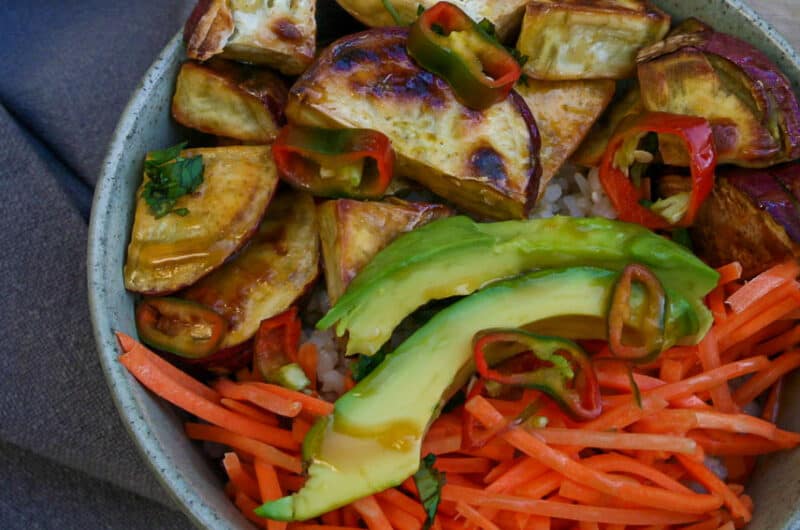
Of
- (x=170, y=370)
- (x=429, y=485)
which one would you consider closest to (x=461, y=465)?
(x=429, y=485)

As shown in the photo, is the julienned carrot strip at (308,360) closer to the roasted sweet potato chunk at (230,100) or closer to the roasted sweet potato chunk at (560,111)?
the roasted sweet potato chunk at (230,100)

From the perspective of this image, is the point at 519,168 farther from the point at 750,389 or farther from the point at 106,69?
the point at 106,69

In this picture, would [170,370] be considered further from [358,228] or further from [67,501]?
[67,501]

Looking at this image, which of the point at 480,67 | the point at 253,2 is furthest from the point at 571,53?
the point at 253,2

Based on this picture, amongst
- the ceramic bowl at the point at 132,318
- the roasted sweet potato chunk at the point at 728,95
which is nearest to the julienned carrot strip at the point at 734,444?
the ceramic bowl at the point at 132,318

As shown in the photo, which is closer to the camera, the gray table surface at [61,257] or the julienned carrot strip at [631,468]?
the julienned carrot strip at [631,468]

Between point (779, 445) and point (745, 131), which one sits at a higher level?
point (745, 131)
